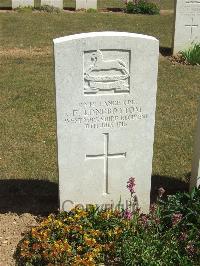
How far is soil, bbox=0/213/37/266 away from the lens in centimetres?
453

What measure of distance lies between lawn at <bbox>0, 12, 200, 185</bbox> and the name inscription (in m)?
1.69

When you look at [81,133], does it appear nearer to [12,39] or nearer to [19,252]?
[19,252]

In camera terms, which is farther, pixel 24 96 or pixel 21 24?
pixel 21 24

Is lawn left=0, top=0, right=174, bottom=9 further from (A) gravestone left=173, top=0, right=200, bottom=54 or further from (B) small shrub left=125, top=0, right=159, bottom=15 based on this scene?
(A) gravestone left=173, top=0, right=200, bottom=54

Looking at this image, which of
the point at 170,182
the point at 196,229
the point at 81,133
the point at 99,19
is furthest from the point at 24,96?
the point at 99,19

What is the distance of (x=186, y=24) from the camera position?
1140 centimetres

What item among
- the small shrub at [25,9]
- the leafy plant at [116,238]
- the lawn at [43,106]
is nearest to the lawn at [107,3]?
the small shrub at [25,9]

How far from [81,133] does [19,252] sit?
1.32 meters

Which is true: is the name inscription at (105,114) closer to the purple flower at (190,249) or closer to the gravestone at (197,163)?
the gravestone at (197,163)

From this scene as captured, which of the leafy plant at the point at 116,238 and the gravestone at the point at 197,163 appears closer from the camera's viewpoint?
the leafy plant at the point at 116,238

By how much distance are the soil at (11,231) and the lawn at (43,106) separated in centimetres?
97

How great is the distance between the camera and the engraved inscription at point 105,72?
14.0 ft

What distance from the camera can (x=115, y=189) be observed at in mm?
4906

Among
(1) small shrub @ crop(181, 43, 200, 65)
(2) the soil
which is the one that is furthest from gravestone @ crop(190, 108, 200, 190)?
(1) small shrub @ crop(181, 43, 200, 65)
